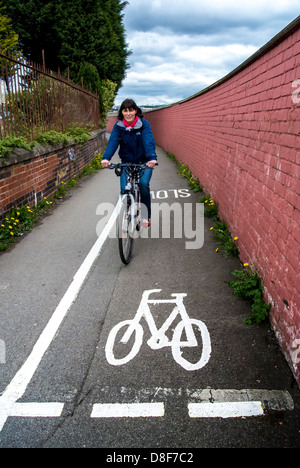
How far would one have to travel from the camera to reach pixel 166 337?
3096mm

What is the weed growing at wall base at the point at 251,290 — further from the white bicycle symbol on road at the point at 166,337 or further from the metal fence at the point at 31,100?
the metal fence at the point at 31,100

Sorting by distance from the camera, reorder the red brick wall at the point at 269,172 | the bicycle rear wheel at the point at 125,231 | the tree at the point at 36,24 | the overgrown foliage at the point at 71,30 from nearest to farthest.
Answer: the red brick wall at the point at 269,172 < the bicycle rear wheel at the point at 125,231 < the overgrown foliage at the point at 71,30 < the tree at the point at 36,24

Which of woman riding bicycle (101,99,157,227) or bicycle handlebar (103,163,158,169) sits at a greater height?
woman riding bicycle (101,99,157,227)

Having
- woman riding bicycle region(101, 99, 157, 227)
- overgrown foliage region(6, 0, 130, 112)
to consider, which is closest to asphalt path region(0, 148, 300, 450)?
woman riding bicycle region(101, 99, 157, 227)

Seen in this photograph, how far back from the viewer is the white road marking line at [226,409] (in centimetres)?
226

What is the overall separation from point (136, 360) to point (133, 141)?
10.7ft

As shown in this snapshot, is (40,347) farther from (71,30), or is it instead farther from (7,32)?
(7,32)

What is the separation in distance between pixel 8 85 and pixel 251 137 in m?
4.67

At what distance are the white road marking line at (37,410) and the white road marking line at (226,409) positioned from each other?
0.90 metres

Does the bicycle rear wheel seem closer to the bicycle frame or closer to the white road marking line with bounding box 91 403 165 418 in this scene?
the bicycle frame

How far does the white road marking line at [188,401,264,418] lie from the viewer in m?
2.26

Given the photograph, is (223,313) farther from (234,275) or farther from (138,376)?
(138,376)

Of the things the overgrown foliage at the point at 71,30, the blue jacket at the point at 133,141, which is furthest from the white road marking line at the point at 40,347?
the overgrown foliage at the point at 71,30

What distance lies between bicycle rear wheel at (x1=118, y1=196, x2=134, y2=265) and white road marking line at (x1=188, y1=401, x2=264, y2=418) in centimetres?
238
